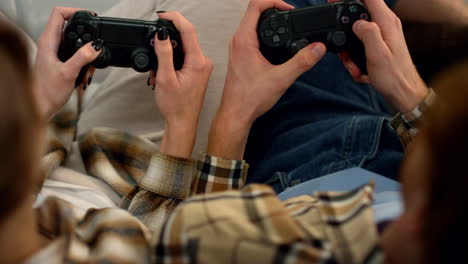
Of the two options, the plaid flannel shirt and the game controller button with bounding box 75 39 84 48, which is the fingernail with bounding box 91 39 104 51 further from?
the plaid flannel shirt

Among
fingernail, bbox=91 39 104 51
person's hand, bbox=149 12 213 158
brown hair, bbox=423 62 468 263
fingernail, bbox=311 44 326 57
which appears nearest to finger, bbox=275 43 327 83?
fingernail, bbox=311 44 326 57

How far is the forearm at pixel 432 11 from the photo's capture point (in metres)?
0.85

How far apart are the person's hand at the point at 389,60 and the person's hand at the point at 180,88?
0.20 m

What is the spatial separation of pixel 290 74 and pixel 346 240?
294 mm

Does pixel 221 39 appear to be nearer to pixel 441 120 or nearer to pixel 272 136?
pixel 272 136

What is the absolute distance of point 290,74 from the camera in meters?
0.69

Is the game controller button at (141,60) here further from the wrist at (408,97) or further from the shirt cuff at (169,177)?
the wrist at (408,97)

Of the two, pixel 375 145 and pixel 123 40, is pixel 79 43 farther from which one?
pixel 375 145

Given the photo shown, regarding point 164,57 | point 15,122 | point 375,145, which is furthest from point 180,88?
point 15,122

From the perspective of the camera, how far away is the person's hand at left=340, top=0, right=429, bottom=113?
2.23 ft

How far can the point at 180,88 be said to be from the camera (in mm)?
702

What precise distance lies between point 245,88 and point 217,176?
0.12 m

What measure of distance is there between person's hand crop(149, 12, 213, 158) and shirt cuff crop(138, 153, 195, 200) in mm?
20

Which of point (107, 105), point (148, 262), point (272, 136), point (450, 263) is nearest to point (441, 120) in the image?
point (450, 263)
